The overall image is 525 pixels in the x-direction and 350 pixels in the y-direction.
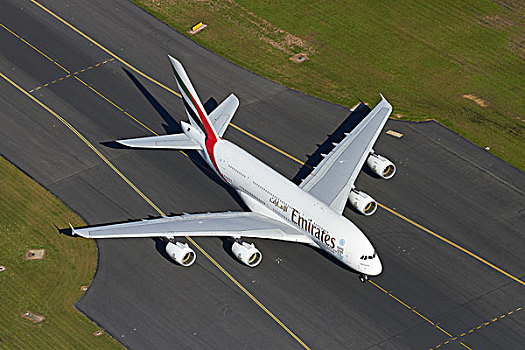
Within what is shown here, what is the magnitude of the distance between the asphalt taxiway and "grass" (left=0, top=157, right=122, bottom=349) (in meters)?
1.56

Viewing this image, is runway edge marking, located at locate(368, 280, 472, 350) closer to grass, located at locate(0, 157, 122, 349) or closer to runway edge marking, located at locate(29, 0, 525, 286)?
runway edge marking, located at locate(29, 0, 525, 286)

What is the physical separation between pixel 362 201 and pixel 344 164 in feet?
16.1

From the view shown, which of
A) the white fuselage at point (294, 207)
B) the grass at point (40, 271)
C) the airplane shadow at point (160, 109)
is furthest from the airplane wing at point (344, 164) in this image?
the grass at point (40, 271)

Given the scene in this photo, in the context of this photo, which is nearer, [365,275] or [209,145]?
[365,275]

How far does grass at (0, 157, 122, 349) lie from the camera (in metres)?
69.7

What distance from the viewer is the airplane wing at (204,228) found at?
73188 mm

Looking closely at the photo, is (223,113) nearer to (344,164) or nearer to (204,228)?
(344,164)

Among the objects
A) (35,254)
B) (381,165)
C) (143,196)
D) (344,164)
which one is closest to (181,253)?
(143,196)

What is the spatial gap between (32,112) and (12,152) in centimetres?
768

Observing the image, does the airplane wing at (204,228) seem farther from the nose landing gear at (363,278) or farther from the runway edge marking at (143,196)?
the nose landing gear at (363,278)

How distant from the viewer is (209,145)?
8119cm

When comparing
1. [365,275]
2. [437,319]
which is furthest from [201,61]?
[437,319]

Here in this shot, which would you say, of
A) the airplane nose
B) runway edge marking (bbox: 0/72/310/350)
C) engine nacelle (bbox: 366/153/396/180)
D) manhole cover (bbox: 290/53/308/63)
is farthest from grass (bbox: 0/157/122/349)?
manhole cover (bbox: 290/53/308/63)

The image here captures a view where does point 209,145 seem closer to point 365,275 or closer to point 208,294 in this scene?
point 208,294
